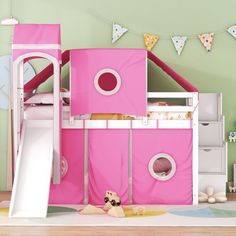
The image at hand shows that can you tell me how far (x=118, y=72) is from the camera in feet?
15.8

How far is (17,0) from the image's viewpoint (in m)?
5.63

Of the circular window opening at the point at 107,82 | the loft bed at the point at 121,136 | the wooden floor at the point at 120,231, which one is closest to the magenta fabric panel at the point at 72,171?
the loft bed at the point at 121,136

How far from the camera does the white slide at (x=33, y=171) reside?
4188 mm

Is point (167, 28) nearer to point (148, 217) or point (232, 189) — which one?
point (232, 189)

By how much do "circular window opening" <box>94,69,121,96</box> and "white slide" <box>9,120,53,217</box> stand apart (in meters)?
0.54

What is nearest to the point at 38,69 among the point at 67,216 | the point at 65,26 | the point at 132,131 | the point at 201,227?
the point at 65,26

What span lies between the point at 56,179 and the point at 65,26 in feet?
5.71

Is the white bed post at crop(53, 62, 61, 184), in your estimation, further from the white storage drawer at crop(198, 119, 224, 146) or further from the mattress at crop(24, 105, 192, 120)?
the white storage drawer at crop(198, 119, 224, 146)

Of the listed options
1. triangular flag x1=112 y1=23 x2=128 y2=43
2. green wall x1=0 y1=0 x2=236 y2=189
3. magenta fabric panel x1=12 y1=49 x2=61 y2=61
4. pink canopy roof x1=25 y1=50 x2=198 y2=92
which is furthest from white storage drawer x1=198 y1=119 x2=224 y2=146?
magenta fabric panel x1=12 y1=49 x2=61 y2=61

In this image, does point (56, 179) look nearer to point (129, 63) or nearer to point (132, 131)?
point (132, 131)

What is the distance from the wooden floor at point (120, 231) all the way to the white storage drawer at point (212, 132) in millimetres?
1724

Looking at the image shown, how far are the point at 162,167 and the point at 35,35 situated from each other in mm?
1585

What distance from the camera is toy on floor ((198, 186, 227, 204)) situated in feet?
16.1

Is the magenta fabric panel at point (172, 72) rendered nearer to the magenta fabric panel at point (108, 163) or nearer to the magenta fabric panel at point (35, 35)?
the magenta fabric panel at point (108, 163)
